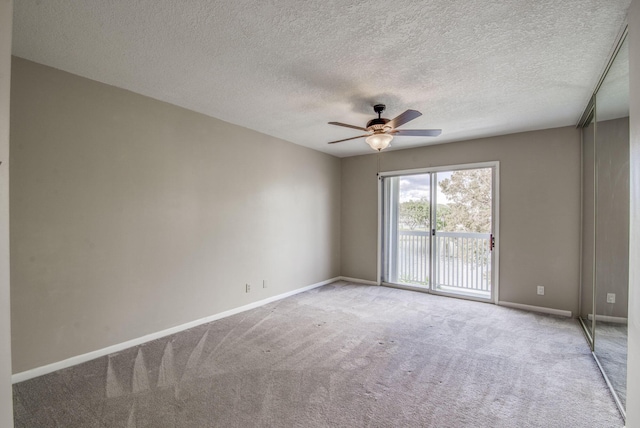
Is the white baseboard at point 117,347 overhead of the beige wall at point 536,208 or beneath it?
beneath

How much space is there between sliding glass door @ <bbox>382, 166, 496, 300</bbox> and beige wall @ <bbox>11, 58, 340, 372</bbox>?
90.2 inches

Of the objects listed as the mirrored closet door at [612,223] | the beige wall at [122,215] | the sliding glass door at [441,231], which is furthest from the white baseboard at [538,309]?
the beige wall at [122,215]

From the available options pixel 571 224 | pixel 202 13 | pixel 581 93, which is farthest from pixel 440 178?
pixel 202 13

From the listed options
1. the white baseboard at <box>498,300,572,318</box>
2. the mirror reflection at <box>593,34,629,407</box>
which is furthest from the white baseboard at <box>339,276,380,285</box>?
the mirror reflection at <box>593,34,629,407</box>

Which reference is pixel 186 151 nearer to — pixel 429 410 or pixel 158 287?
pixel 158 287

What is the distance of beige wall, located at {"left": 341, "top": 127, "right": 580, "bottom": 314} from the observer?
153 inches

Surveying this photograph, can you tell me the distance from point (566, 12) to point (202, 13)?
2207 millimetres

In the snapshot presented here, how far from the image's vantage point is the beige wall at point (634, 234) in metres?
1.57

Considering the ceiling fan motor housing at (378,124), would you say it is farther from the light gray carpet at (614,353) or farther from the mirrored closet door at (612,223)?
the light gray carpet at (614,353)

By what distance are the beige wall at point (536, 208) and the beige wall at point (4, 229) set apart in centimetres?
492

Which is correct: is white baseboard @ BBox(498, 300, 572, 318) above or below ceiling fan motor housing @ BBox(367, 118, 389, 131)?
below

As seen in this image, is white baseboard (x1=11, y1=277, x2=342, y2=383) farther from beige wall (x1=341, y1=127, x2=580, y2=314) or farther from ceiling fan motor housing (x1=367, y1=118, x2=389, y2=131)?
beige wall (x1=341, y1=127, x2=580, y2=314)

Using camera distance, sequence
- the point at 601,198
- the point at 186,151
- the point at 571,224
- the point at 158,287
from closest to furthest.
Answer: the point at 601,198
the point at 158,287
the point at 186,151
the point at 571,224

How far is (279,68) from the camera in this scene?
2479 millimetres
